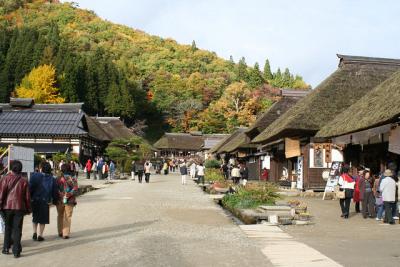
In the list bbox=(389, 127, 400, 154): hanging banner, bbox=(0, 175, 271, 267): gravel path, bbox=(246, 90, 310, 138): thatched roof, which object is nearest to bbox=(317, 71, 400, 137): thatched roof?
bbox=(389, 127, 400, 154): hanging banner

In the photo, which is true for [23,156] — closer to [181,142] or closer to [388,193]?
[388,193]

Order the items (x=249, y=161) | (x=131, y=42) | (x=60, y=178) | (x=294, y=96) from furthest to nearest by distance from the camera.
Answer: (x=131, y=42) → (x=249, y=161) → (x=294, y=96) → (x=60, y=178)

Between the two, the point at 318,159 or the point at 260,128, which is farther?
the point at 260,128

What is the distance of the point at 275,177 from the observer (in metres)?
32.1

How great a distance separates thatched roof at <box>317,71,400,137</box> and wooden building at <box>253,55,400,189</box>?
239 centimetres

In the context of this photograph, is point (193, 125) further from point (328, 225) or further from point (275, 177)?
point (328, 225)

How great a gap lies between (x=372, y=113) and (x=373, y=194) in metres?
3.40

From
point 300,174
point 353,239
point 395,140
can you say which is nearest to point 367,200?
point 395,140

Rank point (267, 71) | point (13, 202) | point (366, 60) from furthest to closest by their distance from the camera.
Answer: point (267, 71), point (366, 60), point (13, 202)

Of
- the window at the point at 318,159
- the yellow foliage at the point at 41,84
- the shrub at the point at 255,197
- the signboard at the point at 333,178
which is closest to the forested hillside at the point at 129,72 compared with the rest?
the yellow foliage at the point at 41,84

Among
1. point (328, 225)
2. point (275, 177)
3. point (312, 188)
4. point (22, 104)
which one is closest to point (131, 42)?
point (22, 104)

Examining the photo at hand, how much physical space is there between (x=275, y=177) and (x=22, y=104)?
2774 centimetres

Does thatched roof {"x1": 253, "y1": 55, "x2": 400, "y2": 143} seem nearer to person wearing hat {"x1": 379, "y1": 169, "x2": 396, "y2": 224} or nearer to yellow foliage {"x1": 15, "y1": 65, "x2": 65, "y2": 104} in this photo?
person wearing hat {"x1": 379, "y1": 169, "x2": 396, "y2": 224}

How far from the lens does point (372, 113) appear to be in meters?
16.0
